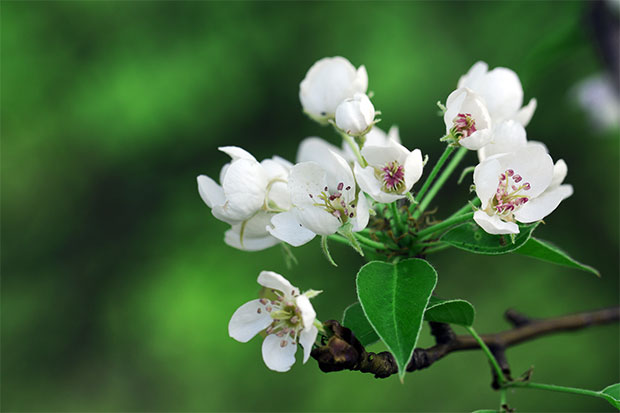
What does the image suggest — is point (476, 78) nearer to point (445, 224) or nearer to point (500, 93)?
point (500, 93)

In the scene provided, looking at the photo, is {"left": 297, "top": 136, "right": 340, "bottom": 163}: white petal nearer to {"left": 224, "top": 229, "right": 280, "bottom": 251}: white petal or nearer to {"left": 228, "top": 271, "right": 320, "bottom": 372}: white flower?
{"left": 224, "top": 229, "right": 280, "bottom": 251}: white petal

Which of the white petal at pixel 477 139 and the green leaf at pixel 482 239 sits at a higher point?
the white petal at pixel 477 139

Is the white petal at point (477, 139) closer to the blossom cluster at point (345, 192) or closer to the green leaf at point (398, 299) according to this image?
the blossom cluster at point (345, 192)

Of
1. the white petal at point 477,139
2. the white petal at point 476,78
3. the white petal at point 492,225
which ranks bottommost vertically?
the white petal at point 492,225

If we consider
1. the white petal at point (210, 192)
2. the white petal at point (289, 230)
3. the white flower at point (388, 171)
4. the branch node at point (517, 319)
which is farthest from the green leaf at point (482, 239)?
the branch node at point (517, 319)

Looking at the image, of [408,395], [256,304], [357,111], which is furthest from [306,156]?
[408,395]

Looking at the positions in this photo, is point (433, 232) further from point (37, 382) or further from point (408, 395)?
point (37, 382)
